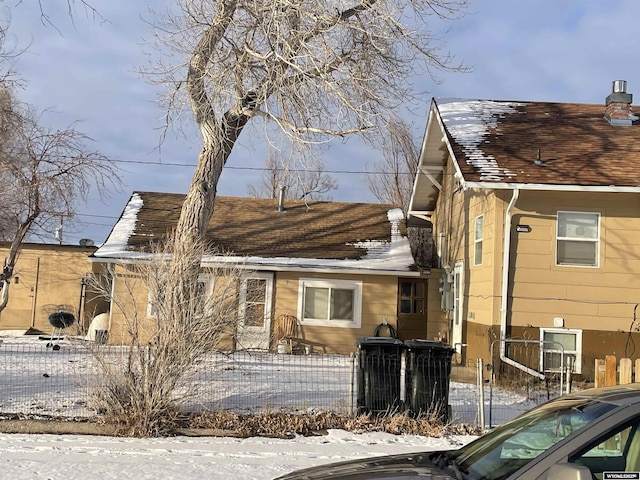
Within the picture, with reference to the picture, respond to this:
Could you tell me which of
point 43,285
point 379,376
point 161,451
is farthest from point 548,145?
point 43,285

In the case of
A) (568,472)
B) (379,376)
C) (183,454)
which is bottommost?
(183,454)

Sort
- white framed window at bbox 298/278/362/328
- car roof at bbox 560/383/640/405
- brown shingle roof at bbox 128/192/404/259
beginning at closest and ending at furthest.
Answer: car roof at bbox 560/383/640/405, white framed window at bbox 298/278/362/328, brown shingle roof at bbox 128/192/404/259

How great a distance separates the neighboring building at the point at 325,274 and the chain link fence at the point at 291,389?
5.56 m

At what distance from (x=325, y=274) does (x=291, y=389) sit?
8.01 m

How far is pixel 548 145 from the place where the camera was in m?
14.0

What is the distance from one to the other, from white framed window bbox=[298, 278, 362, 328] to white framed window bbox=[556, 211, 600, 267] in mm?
6243

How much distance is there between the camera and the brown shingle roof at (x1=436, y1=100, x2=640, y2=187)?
12591 mm

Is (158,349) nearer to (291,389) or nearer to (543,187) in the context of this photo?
(291,389)

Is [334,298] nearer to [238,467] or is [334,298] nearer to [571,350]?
[571,350]

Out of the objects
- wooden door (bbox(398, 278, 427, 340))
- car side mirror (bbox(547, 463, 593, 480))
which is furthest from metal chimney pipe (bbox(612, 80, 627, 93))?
car side mirror (bbox(547, 463, 593, 480))

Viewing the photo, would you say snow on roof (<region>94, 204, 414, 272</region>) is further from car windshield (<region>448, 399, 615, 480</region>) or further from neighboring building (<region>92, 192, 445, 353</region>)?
car windshield (<region>448, 399, 615, 480</region>)

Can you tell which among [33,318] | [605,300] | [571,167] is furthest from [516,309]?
[33,318]

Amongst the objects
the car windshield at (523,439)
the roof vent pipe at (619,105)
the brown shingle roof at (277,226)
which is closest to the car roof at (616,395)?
the car windshield at (523,439)

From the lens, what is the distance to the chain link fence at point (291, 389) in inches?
334
